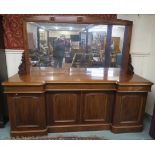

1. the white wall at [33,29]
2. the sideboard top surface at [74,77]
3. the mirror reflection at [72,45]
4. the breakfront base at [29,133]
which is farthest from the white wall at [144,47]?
the breakfront base at [29,133]

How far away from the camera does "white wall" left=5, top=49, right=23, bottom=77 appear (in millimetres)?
2211

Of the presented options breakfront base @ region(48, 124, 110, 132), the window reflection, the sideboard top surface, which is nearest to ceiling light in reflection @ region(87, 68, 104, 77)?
the sideboard top surface

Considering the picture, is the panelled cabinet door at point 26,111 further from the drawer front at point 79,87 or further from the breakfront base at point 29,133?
the drawer front at point 79,87

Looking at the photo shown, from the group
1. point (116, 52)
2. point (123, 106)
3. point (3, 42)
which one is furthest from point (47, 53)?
point (123, 106)

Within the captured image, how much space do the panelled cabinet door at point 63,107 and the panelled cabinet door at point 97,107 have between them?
107 millimetres

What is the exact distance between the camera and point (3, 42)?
2.16 meters

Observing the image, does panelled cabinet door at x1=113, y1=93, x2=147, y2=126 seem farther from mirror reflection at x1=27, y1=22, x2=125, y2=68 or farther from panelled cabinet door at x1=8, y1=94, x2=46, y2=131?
panelled cabinet door at x1=8, y1=94, x2=46, y2=131

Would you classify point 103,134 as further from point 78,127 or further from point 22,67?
point 22,67

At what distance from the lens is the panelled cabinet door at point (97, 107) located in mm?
2014

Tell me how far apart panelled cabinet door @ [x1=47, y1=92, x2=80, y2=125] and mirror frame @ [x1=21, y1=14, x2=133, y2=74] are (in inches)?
22.8

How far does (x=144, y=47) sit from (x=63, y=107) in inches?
60.0

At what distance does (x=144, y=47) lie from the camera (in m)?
2.40

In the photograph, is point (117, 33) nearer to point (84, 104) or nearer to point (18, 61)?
point (84, 104)

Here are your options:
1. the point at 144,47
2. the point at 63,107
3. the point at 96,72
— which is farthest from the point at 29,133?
the point at 144,47
